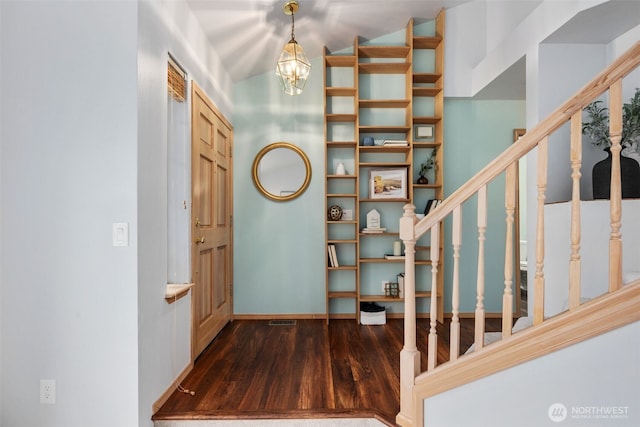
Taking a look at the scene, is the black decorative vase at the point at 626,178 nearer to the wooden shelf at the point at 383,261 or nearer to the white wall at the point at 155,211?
the wooden shelf at the point at 383,261

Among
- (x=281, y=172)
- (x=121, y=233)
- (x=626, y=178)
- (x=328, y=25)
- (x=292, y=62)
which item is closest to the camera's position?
(x=121, y=233)

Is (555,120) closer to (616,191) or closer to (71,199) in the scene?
(616,191)

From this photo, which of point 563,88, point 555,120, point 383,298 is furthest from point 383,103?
point 555,120

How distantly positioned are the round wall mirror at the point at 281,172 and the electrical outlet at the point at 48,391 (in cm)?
257

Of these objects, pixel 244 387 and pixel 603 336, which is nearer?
pixel 603 336

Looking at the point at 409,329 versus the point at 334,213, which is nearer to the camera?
the point at 409,329

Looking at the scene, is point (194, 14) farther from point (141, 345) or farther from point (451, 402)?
point (451, 402)

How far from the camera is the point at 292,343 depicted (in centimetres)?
330

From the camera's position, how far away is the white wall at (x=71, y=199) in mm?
1927

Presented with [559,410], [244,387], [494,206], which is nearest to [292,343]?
[244,387]

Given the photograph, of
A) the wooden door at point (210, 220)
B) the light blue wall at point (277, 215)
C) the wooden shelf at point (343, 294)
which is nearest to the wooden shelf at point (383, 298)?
the wooden shelf at point (343, 294)

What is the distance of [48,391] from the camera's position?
6.34ft

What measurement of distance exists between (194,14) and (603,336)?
3183 millimetres

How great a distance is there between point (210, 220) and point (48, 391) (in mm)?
1641
